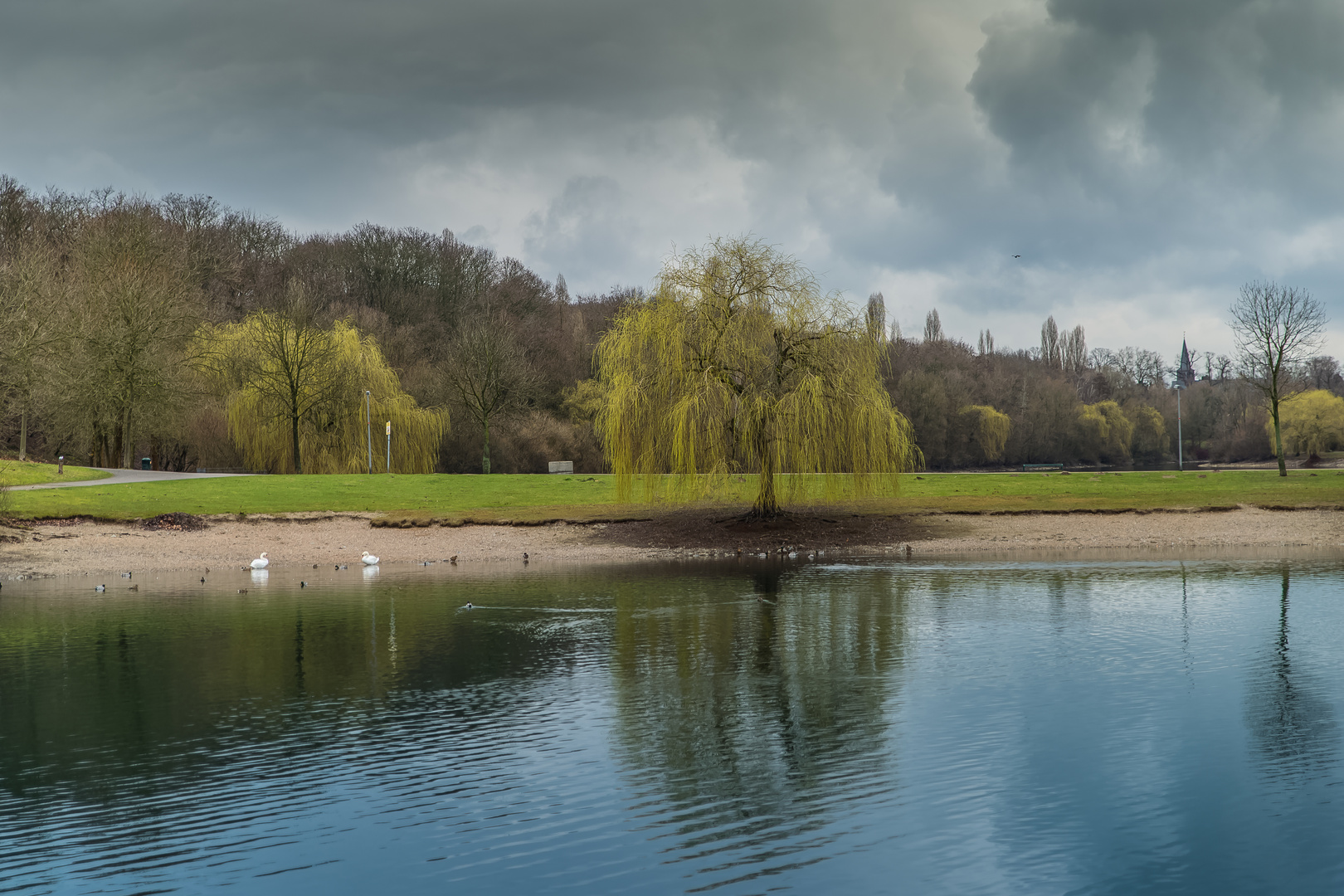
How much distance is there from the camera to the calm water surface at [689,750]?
7324 mm

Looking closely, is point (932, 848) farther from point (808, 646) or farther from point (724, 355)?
point (724, 355)

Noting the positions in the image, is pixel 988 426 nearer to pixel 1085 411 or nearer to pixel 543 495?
pixel 1085 411

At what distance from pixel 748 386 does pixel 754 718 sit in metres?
18.7

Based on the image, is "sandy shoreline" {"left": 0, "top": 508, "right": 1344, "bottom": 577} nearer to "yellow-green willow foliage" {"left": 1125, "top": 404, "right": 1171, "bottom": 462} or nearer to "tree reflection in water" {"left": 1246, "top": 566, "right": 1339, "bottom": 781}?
"tree reflection in water" {"left": 1246, "top": 566, "right": 1339, "bottom": 781}

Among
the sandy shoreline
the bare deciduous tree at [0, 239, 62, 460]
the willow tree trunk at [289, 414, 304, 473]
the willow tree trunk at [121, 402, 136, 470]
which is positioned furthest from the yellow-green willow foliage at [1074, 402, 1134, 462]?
the bare deciduous tree at [0, 239, 62, 460]

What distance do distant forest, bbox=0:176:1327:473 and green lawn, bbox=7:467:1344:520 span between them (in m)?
5.15

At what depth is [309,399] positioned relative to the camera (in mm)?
52656

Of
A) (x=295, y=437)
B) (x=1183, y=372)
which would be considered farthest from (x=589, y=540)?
(x=1183, y=372)

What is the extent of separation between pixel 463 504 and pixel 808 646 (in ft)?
82.9

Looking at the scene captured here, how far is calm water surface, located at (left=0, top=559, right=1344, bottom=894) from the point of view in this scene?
732 centimetres

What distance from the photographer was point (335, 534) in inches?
1310

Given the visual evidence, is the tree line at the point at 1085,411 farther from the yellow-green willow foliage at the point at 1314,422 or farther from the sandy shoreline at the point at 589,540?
the sandy shoreline at the point at 589,540

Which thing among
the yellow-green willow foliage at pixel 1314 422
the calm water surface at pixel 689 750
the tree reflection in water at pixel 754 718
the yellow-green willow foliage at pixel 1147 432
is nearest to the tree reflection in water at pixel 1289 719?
the calm water surface at pixel 689 750

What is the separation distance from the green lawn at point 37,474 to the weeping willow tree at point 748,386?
24.2m
